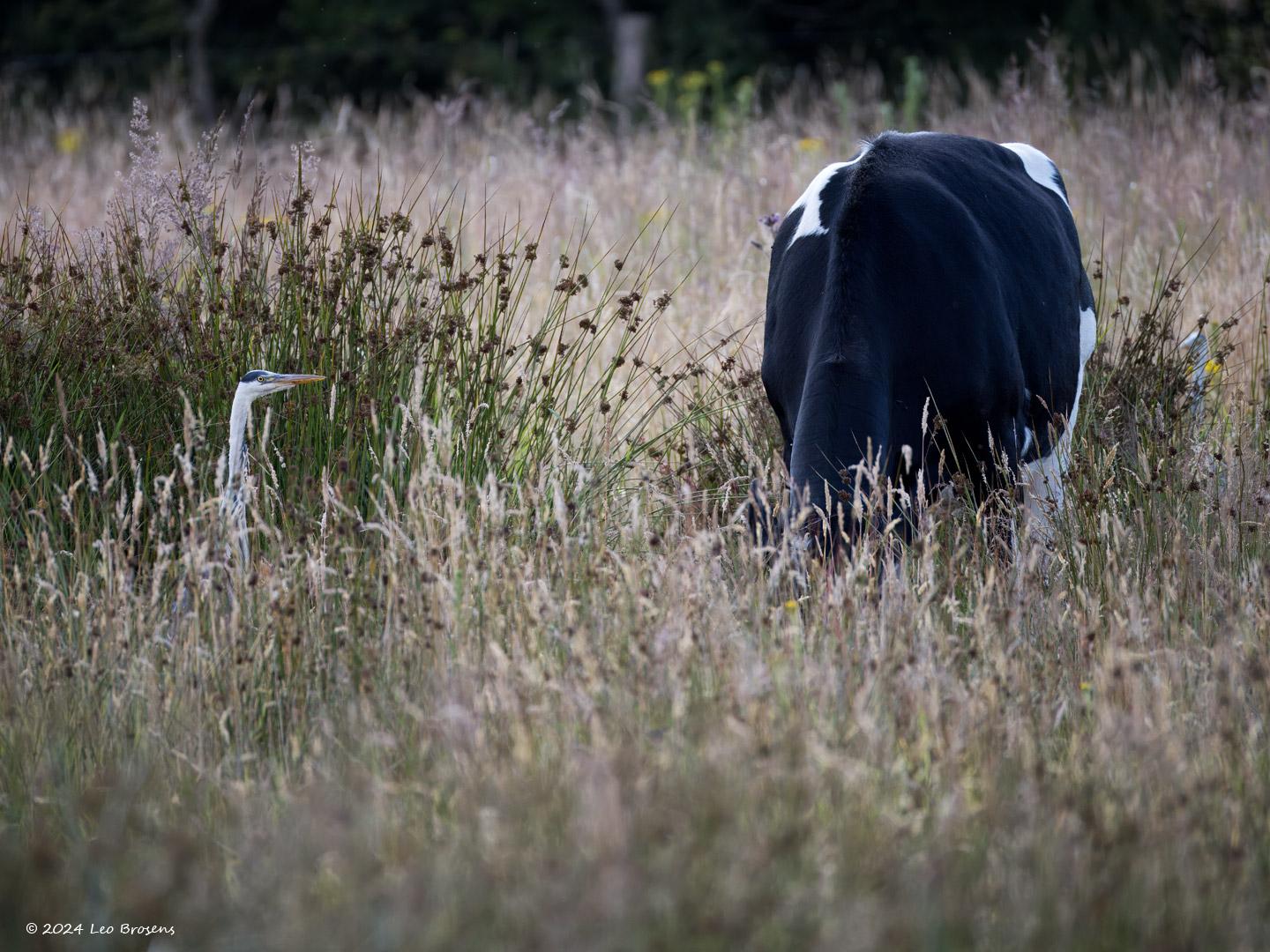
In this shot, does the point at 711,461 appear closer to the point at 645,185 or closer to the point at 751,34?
the point at 645,185

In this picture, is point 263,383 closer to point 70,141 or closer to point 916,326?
point 916,326

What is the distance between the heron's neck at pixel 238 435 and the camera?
333cm

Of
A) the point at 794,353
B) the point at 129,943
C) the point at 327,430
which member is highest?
the point at 794,353

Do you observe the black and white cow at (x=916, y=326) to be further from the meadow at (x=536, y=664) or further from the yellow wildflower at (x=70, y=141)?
the yellow wildflower at (x=70, y=141)

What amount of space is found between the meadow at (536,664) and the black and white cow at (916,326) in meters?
0.21

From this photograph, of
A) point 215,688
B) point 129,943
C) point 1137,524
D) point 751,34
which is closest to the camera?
point 129,943

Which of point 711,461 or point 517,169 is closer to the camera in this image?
point 711,461

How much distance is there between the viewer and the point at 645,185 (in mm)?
8812

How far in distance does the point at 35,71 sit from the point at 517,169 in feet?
42.4

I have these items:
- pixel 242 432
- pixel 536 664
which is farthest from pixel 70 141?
pixel 536 664

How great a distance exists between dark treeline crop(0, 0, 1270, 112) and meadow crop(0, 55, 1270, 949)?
43.4 feet

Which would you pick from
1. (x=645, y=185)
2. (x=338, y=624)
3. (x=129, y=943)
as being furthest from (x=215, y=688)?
(x=645, y=185)

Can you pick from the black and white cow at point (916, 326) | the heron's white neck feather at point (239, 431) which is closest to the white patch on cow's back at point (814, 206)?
the black and white cow at point (916, 326)

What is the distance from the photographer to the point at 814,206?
403 cm
